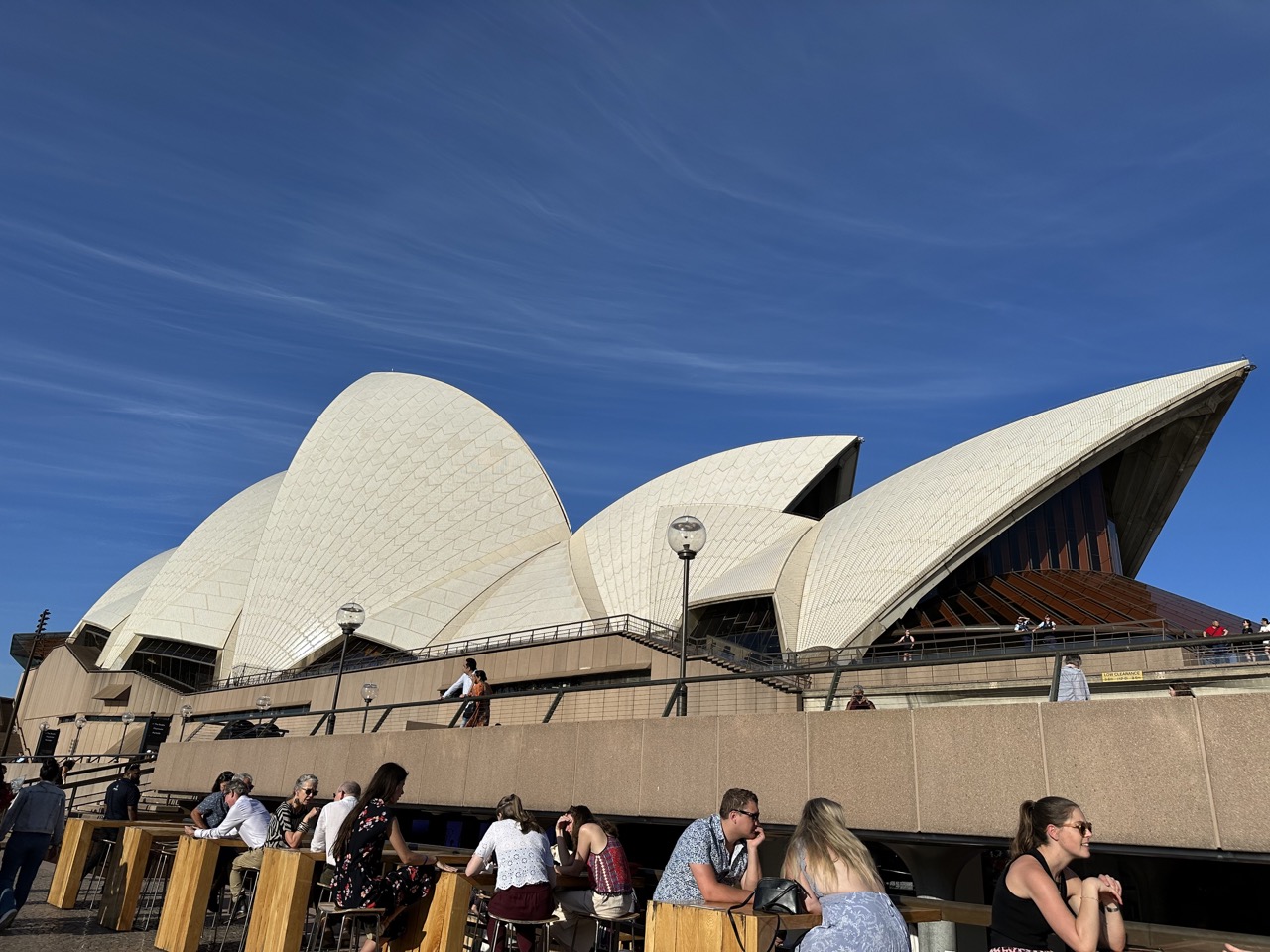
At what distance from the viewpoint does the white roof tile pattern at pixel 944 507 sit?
19125 millimetres

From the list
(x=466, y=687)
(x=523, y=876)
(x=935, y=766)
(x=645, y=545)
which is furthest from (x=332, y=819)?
(x=645, y=545)

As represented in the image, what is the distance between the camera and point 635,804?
7.03 metres

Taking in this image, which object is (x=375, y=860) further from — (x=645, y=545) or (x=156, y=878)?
(x=645, y=545)

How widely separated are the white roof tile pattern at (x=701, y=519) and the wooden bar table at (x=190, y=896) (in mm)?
17385

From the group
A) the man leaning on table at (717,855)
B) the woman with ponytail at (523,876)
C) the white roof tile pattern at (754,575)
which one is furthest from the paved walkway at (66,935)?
the white roof tile pattern at (754,575)

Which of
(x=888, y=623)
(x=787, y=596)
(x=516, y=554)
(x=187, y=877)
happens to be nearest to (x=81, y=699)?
(x=516, y=554)

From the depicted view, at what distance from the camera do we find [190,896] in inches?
240

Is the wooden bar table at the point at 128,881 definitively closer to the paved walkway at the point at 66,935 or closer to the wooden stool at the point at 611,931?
the paved walkway at the point at 66,935

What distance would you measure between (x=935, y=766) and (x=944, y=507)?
15594 mm

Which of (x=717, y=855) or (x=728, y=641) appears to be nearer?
(x=717, y=855)

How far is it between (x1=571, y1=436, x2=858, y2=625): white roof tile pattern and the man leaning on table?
757 inches

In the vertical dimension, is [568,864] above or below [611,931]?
above

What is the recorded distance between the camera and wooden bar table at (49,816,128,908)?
7.80 meters

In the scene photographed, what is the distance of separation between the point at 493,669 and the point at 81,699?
24792 millimetres
